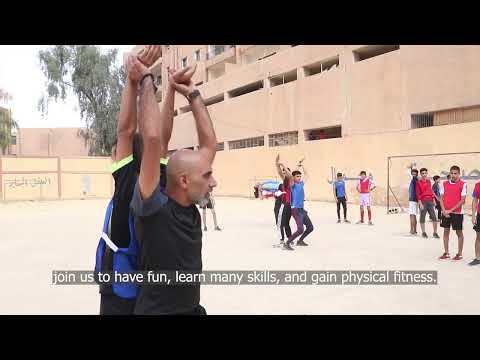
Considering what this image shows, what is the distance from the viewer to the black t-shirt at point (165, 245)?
167 cm

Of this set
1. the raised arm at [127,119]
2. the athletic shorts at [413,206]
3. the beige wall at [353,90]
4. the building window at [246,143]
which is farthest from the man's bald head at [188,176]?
the building window at [246,143]

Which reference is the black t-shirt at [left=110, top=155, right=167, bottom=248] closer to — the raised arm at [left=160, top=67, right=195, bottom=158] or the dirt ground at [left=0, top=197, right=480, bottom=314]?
the raised arm at [left=160, top=67, right=195, bottom=158]

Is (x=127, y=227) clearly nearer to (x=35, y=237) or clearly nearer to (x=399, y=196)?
(x=35, y=237)

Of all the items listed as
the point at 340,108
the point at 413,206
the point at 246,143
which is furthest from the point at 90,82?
the point at 413,206

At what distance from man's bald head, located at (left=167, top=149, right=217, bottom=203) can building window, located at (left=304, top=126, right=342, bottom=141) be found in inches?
932

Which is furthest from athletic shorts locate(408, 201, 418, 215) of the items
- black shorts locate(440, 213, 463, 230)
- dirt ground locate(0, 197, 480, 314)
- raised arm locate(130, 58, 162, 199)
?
raised arm locate(130, 58, 162, 199)

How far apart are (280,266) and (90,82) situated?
3344cm

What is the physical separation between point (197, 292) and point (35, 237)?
10.1 meters

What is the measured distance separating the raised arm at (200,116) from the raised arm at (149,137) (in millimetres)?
314

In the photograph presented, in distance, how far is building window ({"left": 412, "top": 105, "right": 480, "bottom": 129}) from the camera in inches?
672

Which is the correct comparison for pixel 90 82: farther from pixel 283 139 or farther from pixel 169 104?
pixel 169 104

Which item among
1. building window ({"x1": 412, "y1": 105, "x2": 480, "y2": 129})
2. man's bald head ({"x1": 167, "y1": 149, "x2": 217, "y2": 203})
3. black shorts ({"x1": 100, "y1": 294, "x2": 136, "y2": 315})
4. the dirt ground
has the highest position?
building window ({"x1": 412, "y1": 105, "x2": 480, "y2": 129})

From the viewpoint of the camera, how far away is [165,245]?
1.71m
